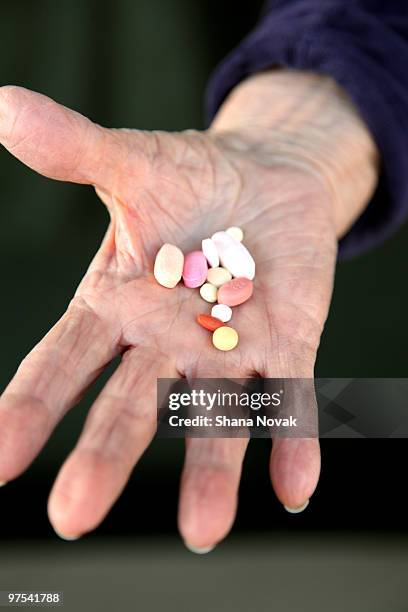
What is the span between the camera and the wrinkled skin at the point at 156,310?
993 mm

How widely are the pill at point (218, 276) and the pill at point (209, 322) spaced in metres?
0.14

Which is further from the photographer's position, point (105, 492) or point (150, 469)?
point (150, 469)

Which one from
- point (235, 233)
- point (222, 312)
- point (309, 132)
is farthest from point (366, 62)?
point (222, 312)

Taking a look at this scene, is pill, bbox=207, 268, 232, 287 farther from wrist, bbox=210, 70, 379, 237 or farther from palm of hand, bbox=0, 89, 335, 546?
wrist, bbox=210, 70, 379, 237

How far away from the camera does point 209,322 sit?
4.05 feet

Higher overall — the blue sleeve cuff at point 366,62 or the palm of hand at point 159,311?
the blue sleeve cuff at point 366,62

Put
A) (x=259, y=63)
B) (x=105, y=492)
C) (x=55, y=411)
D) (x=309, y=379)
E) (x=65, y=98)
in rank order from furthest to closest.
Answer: (x=65, y=98)
(x=259, y=63)
(x=309, y=379)
(x=55, y=411)
(x=105, y=492)

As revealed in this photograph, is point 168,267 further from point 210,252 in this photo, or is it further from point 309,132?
point 309,132

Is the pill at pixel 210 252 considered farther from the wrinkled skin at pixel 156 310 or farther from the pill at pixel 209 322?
the pill at pixel 209 322

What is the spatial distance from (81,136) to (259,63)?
88 cm

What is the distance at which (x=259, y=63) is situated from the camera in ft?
6.42

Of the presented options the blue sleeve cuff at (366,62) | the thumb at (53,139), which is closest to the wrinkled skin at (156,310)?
the thumb at (53,139)

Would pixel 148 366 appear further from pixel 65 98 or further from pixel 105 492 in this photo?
pixel 65 98

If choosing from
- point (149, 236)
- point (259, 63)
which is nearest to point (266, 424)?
point (149, 236)
